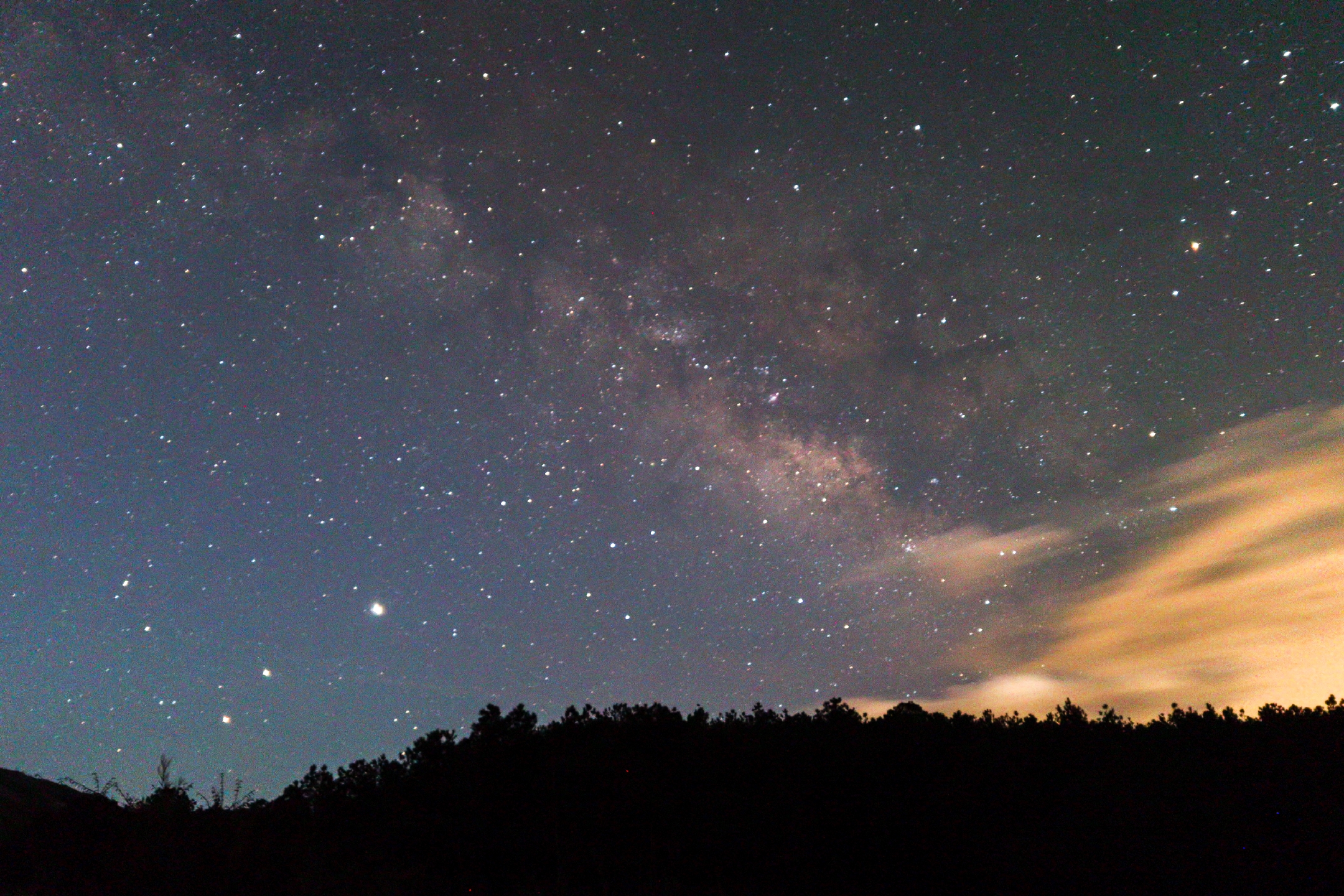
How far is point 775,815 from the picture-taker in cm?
2056

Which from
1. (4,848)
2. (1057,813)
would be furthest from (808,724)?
(4,848)

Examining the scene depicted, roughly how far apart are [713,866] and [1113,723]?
16678 millimetres

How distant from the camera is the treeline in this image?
16156 millimetres

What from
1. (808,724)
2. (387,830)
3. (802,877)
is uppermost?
(808,724)

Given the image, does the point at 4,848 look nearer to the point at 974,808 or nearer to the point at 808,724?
the point at 808,724

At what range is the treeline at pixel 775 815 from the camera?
16156mm

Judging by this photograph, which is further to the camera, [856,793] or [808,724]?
[808,724]

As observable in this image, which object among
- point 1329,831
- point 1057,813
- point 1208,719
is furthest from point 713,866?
point 1208,719

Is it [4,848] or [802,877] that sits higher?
[4,848]

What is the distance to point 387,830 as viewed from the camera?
20.4m

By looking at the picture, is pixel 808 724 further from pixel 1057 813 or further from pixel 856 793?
pixel 1057 813

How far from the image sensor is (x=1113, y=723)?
26.5 m

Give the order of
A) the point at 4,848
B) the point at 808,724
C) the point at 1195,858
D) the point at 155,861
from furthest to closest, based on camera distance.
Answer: the point at 808,724 → the point at 1195,858 → the point at 4,848 → the point at 155,861

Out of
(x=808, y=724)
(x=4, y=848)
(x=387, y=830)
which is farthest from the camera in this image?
(x=808, y=724)
